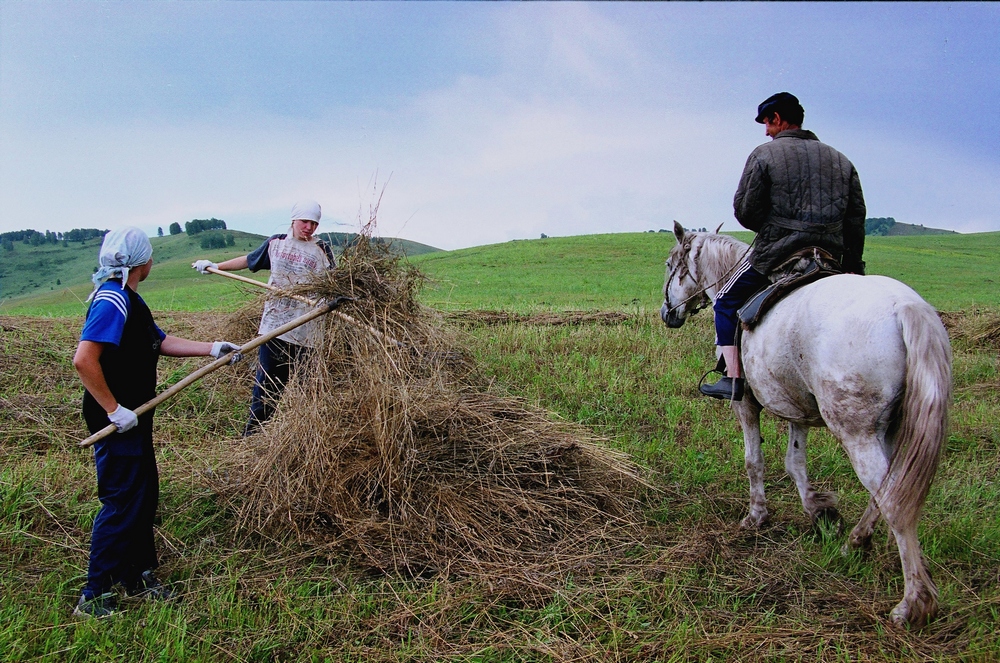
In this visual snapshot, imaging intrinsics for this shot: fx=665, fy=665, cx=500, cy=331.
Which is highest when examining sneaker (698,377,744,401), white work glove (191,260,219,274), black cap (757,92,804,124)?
black cap (757,92,804,124)

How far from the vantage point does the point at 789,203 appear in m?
4.44

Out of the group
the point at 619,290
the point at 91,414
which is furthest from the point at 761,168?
the point at 619,290

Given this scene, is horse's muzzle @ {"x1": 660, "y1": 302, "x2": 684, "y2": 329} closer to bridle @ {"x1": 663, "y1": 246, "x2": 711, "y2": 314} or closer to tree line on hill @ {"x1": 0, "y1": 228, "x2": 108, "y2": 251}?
bridle @ {"x1": 663, "y1": 246, "x2": 711, "y2": 314}

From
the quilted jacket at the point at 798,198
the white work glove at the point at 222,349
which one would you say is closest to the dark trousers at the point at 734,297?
the quilted jacket at the point at 798,198

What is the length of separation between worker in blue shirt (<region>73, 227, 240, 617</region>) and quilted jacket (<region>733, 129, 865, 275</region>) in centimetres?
378

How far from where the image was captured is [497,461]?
4.65 metres

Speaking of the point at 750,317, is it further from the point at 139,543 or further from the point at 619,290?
the point at 619,290

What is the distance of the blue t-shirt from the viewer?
331 centimetres

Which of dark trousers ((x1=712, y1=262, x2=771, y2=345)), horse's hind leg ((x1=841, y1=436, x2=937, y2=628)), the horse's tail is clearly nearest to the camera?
the horse's tail

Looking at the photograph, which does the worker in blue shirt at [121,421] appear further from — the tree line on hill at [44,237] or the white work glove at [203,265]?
the tree line on hill at [44,237]

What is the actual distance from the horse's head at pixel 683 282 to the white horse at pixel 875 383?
59.8 inches

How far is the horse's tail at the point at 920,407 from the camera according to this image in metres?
3.21

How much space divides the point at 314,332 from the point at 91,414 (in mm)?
1855

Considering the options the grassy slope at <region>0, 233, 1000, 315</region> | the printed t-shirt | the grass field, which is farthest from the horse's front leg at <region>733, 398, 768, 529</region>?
the grassy slope at <region>0, 233, 1000, 315</region>
